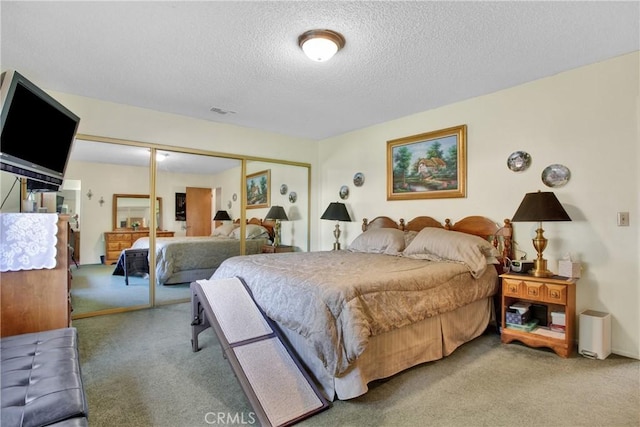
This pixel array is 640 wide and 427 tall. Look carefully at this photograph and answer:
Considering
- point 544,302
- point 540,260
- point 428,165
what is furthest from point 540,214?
point 428,165

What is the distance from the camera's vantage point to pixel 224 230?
4844 millimetres

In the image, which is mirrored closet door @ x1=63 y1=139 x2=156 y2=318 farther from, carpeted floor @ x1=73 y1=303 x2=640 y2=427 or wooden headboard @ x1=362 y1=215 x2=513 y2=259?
wooden headboard @ x1=362 y1=215 x2=513 y2=259

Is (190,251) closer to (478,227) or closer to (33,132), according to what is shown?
(33,132)

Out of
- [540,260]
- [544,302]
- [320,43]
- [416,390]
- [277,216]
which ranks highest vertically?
[320,43]

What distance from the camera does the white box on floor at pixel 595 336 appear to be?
254cm

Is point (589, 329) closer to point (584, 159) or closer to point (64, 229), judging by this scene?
point (584, 159)

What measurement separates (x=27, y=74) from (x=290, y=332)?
133 inches

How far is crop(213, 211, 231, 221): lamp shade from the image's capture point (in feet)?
15.9

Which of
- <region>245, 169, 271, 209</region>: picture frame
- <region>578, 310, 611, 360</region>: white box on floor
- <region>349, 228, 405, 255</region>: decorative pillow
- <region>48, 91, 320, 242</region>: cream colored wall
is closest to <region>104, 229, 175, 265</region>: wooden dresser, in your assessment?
<region>48, 91, 320, 242</region>: cream colored wall

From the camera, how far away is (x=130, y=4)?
2.03 meters

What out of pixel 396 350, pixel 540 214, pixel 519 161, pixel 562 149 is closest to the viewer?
pixel 396 350

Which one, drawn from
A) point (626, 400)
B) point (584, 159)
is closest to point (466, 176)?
point (584, 159)

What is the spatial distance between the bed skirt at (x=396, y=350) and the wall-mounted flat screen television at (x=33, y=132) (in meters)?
2.11

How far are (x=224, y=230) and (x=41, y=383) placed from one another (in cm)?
358
